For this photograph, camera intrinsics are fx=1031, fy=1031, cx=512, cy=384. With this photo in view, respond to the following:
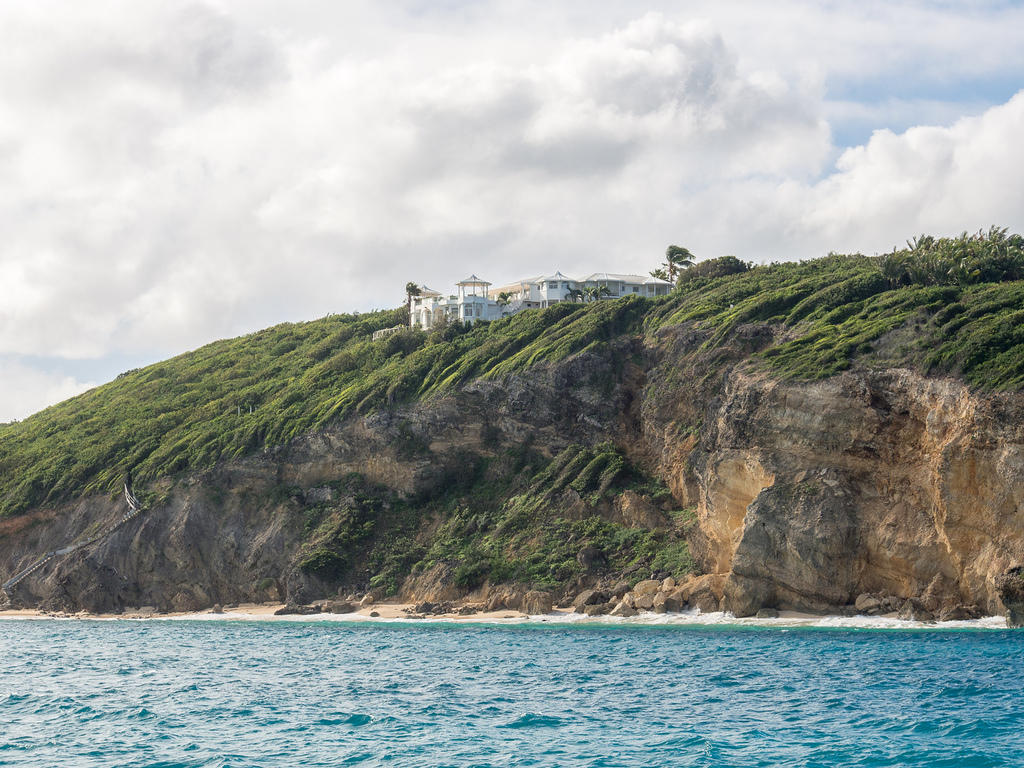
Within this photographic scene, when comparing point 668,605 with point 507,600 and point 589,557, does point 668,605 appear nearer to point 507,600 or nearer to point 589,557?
point 589,557

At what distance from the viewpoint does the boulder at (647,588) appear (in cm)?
5766

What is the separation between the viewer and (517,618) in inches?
2259

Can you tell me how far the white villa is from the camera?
9662 cm

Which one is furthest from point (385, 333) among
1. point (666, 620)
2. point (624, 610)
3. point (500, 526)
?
point (666, 620)

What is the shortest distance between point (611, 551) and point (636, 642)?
64.7ft

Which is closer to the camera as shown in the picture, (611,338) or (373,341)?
(611,338)

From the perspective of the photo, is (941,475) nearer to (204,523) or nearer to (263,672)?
(263,672)

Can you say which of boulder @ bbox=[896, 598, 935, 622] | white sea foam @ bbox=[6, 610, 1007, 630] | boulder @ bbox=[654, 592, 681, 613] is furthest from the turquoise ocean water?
→ boulder @ bbox=[654, 592, 681, 613]

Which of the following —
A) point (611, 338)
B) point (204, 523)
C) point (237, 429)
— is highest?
point (611, 338)

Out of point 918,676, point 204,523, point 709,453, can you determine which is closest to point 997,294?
point 709,453

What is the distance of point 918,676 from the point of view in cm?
3175

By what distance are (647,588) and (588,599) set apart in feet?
11.1

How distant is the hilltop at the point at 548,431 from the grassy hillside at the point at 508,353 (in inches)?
8.0

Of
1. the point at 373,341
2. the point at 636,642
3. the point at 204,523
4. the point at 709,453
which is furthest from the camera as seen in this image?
the point at 373,341
